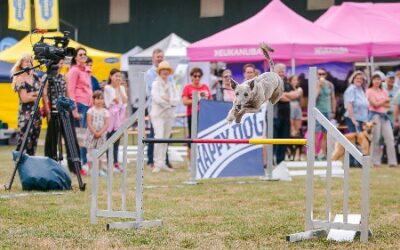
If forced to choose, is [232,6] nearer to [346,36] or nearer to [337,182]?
[346,36]

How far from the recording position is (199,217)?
8266mm

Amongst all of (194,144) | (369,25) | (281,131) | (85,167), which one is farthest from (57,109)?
(369,25)

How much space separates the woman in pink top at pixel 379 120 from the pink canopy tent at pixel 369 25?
2.56 metres

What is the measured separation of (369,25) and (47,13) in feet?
25.7

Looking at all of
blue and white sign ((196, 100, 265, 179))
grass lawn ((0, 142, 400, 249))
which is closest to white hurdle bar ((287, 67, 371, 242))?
grass lawn ((0, 142, 400, 249))

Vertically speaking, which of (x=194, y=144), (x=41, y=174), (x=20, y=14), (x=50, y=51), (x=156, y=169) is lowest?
(x=156, y=169)

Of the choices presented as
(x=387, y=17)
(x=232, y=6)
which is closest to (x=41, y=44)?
(x=387, y=17)

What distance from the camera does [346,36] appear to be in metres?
20.0

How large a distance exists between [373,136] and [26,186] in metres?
7.92

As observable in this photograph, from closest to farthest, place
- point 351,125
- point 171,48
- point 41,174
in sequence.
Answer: point 41,174, point 351,125, point 171,48

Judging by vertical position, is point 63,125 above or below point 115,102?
below

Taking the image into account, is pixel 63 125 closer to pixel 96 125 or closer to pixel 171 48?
pixel 96 125

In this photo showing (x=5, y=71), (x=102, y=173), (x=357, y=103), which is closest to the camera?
(x=102, y=173)

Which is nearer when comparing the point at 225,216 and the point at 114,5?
the point at 225,216
